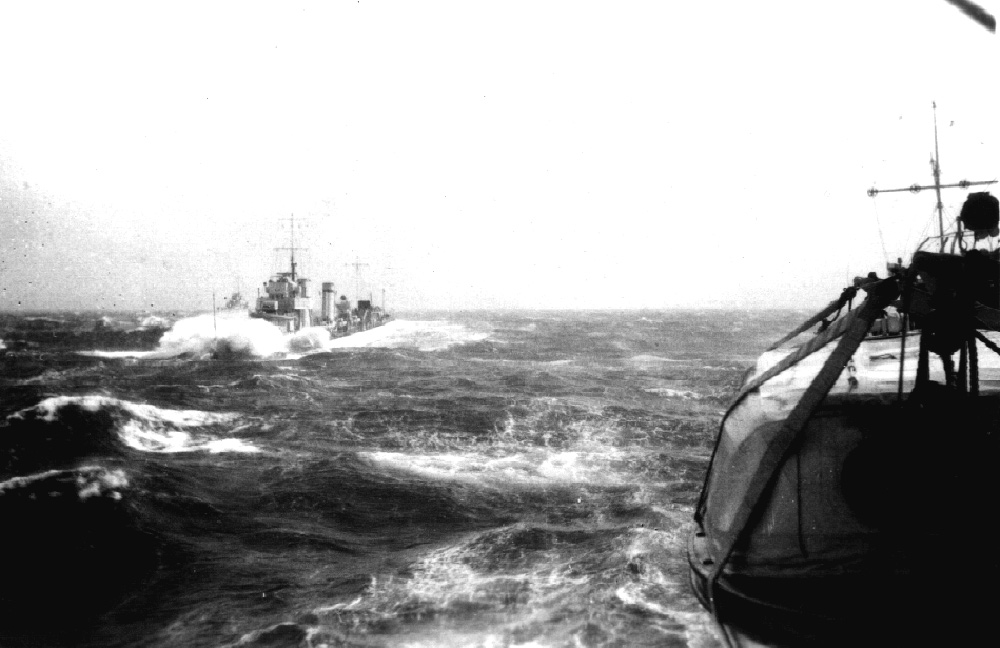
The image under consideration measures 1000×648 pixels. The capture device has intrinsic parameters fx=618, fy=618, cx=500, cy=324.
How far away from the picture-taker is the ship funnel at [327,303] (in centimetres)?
8838

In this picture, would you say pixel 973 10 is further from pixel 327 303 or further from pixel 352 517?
pixel 327 303

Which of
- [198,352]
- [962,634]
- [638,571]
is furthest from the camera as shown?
[198,352]

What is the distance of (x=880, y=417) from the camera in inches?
217

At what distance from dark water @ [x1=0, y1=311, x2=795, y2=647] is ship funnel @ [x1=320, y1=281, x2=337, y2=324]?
50.2m

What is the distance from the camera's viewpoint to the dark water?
Result: 480 inches

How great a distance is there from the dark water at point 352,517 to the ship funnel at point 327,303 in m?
50.2

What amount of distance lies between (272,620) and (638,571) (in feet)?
26.0

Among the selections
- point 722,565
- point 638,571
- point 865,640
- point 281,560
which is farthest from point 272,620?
point 865,640

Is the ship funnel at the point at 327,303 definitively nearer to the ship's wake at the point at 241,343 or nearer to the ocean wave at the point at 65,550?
the ship's wake at the point at 241,343

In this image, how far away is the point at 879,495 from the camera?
5.24 meters

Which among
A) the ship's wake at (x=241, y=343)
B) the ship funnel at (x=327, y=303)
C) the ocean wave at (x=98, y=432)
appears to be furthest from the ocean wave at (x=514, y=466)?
the ship funnel at (x=327, y=303)

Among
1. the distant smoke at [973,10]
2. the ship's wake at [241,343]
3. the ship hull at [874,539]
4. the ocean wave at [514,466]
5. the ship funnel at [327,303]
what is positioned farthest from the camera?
the ship funnel at [327,303]

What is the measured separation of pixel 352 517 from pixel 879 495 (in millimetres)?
15582

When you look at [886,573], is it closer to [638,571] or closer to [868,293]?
[868,293]
